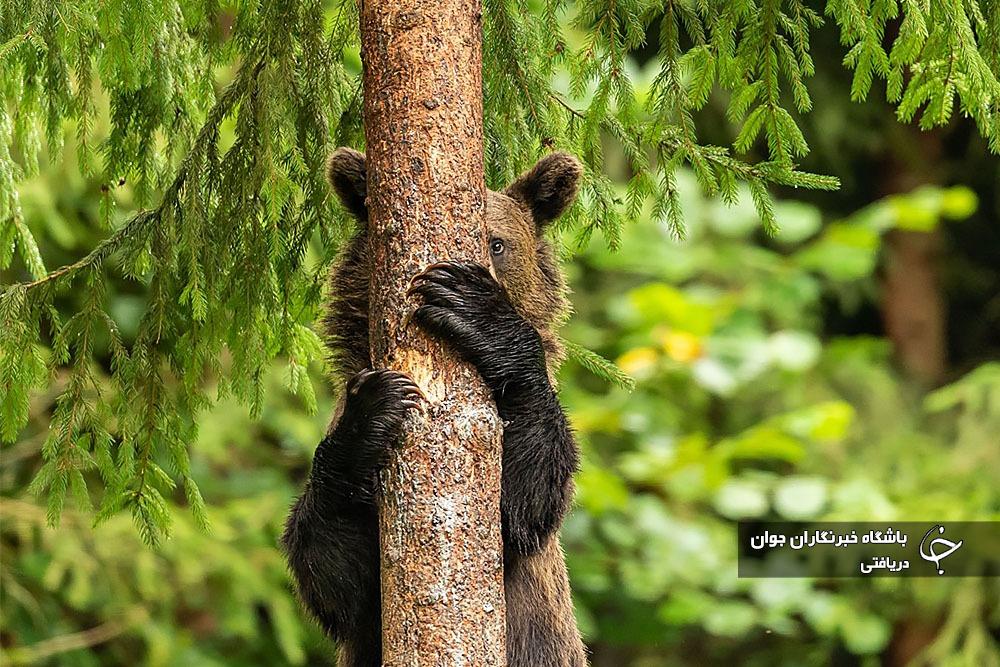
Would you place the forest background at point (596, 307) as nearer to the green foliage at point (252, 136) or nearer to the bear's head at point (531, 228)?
the green foliage at point (252, 136)

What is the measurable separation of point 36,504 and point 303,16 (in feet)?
15.6

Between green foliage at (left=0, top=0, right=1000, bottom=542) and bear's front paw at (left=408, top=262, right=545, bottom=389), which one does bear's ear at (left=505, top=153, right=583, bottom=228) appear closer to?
green foliage at (left=0, top=0, right=1000, bottom=542)

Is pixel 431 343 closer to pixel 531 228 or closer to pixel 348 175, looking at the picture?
pixel 348 175

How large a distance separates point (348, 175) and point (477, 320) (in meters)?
0.76

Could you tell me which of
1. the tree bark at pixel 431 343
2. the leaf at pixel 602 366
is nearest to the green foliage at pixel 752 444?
the leaf at pixel 602 366

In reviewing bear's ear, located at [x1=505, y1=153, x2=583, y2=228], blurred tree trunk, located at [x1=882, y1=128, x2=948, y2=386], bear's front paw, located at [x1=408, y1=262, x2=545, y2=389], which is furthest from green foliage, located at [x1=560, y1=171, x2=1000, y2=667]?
bear's front paw, located at [x1=408, y1=262, x2=545, y2=389]

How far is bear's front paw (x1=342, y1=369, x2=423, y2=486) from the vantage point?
9.11 feet

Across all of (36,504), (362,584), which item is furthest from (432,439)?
(36,504)

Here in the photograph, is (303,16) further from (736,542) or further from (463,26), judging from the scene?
(736,542)

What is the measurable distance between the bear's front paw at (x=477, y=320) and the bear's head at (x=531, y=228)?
46 centimetres

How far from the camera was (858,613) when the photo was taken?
8.35 meters

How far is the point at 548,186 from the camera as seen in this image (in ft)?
12.3

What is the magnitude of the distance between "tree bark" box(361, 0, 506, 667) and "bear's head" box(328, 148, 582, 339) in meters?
0.71

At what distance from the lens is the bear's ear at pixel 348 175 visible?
3.39 meters
